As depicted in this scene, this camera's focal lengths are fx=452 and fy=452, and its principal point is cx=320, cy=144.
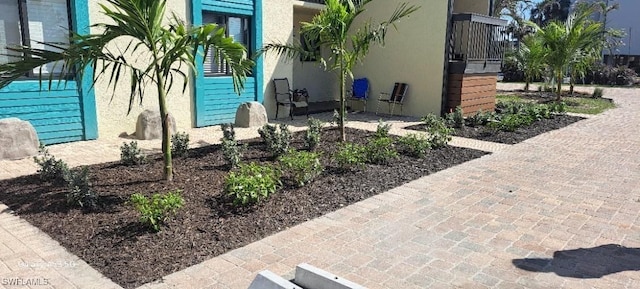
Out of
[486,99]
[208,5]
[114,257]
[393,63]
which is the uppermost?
[208,5]

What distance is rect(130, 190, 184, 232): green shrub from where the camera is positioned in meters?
3.61

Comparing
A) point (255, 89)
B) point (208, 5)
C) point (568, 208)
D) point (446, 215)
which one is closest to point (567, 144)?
point (568, 208)

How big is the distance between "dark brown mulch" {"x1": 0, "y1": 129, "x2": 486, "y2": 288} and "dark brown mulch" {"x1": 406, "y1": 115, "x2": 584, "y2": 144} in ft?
8.52

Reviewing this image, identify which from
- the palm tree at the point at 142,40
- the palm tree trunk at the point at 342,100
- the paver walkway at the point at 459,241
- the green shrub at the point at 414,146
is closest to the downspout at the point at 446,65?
Answer: the palm tree trunk at the point at 342,100

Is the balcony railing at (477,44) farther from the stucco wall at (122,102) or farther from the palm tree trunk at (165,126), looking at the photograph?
the palm tree trunk at (165,126)

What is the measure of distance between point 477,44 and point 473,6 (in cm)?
160

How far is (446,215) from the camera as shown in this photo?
14.0 ft

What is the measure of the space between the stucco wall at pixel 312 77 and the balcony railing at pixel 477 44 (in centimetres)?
365

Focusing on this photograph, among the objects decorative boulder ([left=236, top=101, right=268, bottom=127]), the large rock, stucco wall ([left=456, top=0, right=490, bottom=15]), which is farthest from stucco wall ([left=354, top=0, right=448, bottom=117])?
the large rock

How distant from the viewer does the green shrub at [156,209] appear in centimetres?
361

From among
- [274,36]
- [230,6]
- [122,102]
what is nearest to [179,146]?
[122,102]

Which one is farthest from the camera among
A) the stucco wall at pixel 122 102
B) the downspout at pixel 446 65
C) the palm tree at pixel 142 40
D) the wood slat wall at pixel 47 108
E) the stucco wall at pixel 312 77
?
the stucco wall at pixel 312 77

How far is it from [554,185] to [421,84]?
5919 millimetres

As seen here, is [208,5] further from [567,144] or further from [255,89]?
[567,144]
